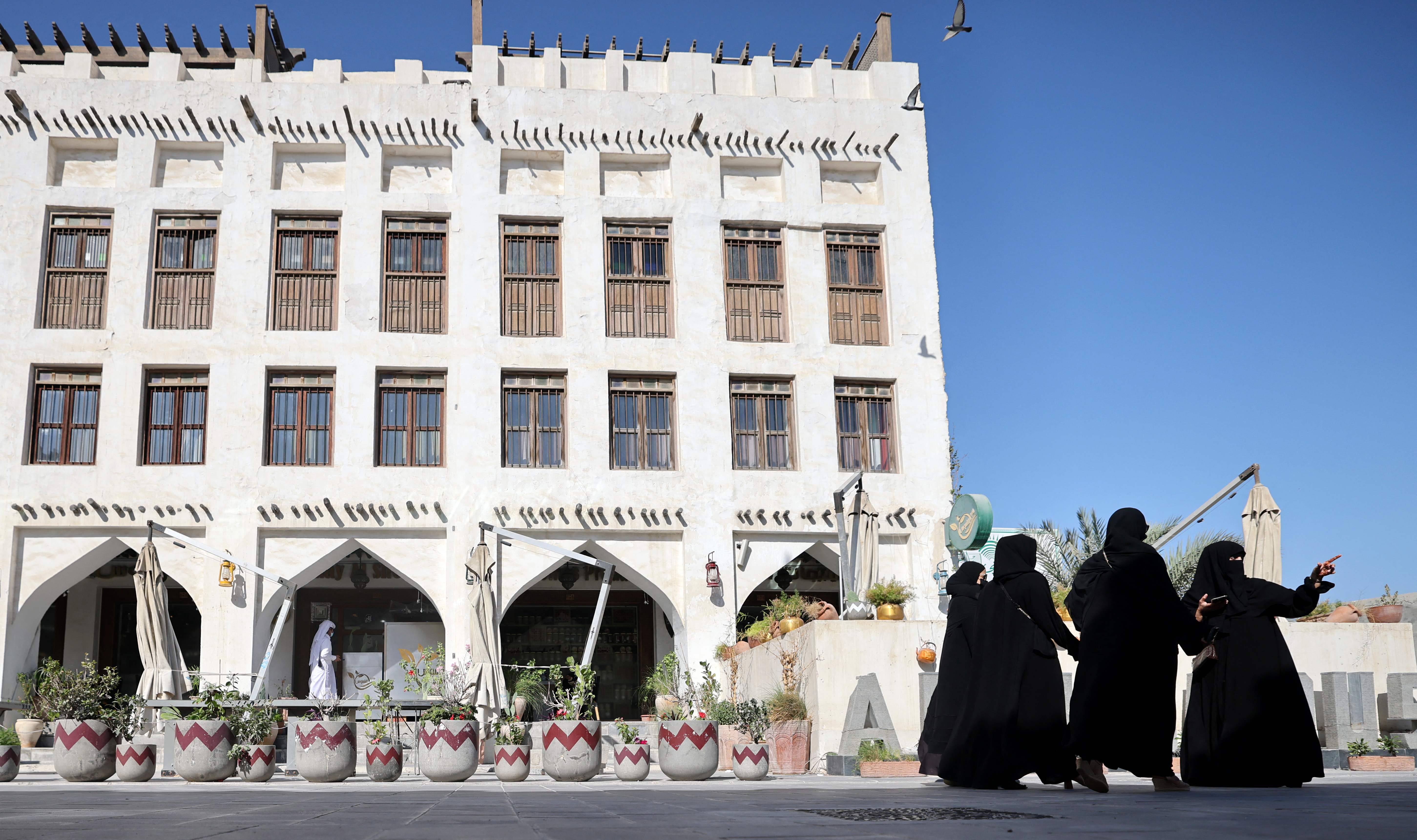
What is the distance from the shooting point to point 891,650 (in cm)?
1641

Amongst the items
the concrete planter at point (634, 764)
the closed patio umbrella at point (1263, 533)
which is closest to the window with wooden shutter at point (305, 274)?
the concrete planter at point (634, 764)

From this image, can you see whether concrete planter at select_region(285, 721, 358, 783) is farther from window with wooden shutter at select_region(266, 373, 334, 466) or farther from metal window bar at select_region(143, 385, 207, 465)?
metal window bar at select_region(143, 385, 207, 465)

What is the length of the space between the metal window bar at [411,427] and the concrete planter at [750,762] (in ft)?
36.3

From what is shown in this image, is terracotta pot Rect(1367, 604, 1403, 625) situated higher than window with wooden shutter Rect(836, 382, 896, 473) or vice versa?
window with wooden shutter Rect(836, 382, 896, 473)

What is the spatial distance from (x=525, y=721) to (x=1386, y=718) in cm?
1267

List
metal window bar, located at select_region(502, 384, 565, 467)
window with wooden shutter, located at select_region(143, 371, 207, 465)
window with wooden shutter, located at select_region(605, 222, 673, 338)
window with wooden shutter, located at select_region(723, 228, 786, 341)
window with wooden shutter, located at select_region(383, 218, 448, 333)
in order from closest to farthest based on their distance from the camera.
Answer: window with wooden shutter, located at select_region(143, 371, 207, 465) → metal window bar, located at select_region(502, 384, 565, 467) → window with wooden shutter, located at select_region(383, 218, 448, 333) → window with wooden shutter, located at select_region(605, 222, 673, 338) → window with wooden shutter, located at select_region(723, 228, 786, 341)

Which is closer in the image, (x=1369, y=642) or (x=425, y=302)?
(x=1369, y=642)

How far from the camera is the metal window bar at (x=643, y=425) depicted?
22812 millimetres

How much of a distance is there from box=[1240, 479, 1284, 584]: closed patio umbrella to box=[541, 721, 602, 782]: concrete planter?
35.1 feet

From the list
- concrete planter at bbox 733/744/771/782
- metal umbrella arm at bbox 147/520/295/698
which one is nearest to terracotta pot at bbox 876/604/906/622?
concrete planter at bbox 733/744/771/782

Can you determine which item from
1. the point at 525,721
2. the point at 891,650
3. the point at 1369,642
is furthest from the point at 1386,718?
the point at 525,721

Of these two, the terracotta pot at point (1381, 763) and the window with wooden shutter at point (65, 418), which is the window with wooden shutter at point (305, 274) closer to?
the window with wooden shutter at point (65, 418)

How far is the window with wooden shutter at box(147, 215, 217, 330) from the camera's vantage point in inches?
888

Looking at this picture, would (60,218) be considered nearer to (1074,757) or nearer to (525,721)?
(525,721)
